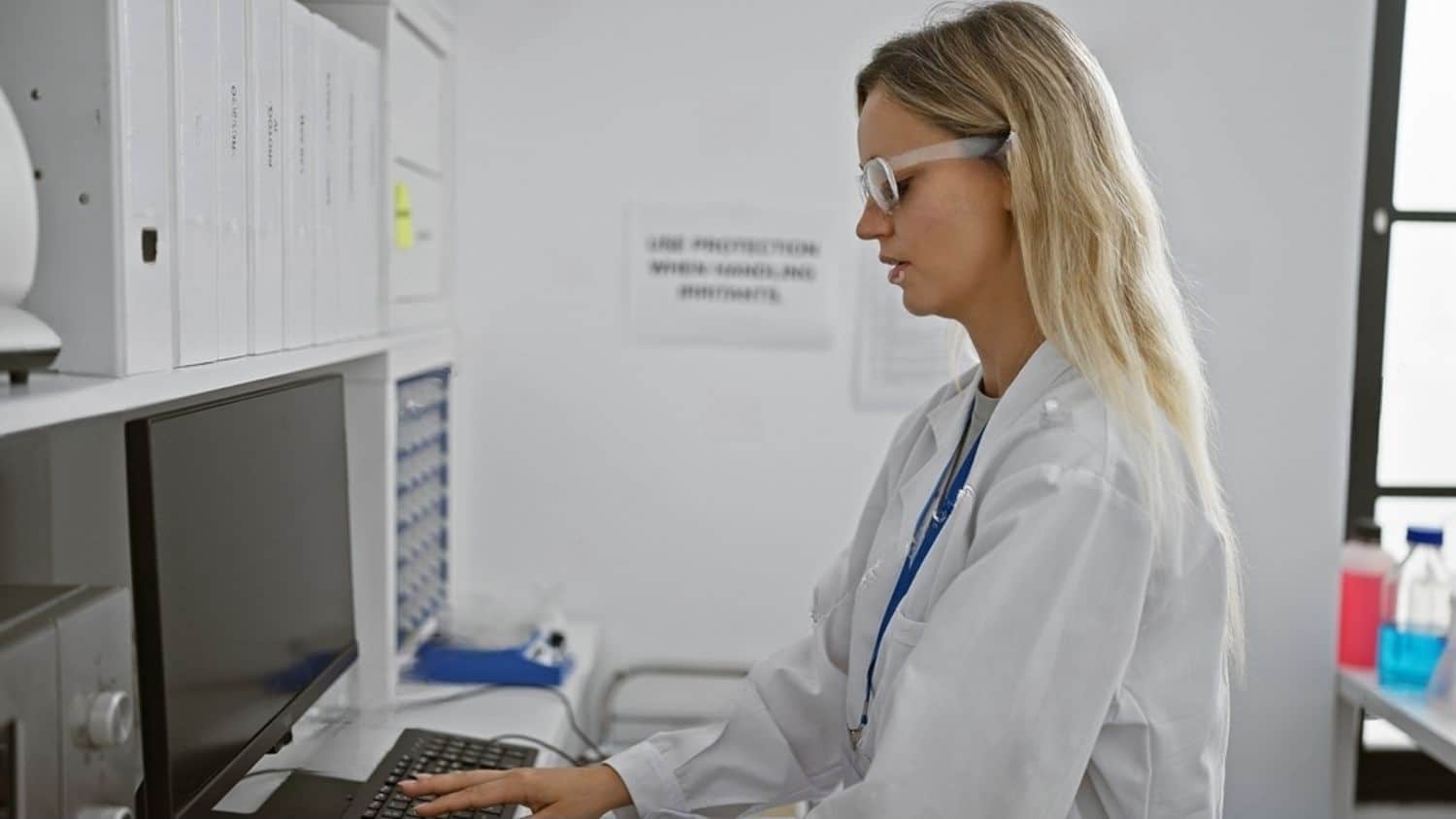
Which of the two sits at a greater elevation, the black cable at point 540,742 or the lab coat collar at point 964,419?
the lab coat collar at point 964,419

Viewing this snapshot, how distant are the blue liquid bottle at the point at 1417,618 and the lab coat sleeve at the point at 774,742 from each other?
1.23 meters

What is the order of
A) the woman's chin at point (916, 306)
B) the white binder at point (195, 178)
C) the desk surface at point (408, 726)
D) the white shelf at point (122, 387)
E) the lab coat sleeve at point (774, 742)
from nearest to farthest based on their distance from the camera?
the white shelf at point (122, 387), the white binder at point (195, 178), the woman's chin at point (916, 306), the lab coat sleeve at point (774, 742), the desk surface at point (408, 726)

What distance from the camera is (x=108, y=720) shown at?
2.86ft

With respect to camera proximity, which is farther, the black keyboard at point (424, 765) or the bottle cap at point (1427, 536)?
the bottle cap at point (1427, 536)

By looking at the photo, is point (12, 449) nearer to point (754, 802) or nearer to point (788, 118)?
→ point (754, 802)

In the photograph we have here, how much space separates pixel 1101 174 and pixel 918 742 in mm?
526

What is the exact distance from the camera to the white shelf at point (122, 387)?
912 millimetres

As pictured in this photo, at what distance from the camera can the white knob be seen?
2.85ft

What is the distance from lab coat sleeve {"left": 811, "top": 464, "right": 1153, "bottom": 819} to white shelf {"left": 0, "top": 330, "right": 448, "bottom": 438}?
672 mm

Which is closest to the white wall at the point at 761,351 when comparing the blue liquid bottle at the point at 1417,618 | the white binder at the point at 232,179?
the blue liquid bottle at the point at 1417,618

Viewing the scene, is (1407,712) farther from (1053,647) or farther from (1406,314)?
(1053,647)

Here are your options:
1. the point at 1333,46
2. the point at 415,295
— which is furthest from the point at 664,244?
the point at 1333,46

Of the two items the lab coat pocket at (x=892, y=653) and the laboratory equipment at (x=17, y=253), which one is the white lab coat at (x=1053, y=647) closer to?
the lab coat pocket at (x=892, y=653)

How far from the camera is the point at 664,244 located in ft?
7.77
